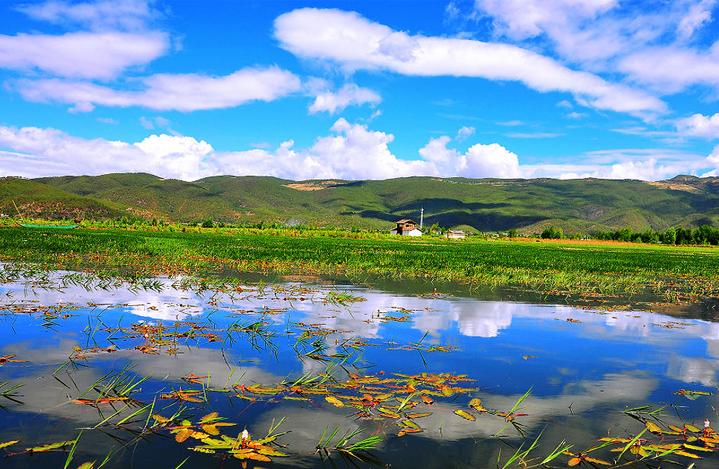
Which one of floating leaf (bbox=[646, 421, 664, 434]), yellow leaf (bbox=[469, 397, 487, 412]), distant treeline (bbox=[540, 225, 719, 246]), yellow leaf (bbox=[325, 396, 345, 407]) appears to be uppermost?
yellow leaf (bbox=[325, 396, 345, 407])

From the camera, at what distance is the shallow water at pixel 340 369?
5.83 m

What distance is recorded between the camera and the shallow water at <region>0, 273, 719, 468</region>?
19.1 ft

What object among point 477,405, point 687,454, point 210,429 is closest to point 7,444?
point 210,429

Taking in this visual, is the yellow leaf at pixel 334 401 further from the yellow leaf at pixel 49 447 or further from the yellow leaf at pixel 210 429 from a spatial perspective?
the yellow leaf at pixel 49 447

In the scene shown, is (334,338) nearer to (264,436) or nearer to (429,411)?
(429,411)

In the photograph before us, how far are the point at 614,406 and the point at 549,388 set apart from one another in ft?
3.17

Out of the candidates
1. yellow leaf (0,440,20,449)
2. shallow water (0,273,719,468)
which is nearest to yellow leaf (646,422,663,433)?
shallow water (0,273,719,468)

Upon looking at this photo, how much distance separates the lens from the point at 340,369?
29.0ft

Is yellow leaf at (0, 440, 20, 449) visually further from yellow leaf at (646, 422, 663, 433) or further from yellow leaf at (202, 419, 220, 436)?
yellow leaf at (646, 422, 663, 433)

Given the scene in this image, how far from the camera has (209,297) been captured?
1691 centimetres

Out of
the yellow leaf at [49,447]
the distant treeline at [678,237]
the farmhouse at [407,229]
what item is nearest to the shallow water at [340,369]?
the yellow leaf at [49,447]

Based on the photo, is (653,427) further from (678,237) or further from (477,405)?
(678,237)

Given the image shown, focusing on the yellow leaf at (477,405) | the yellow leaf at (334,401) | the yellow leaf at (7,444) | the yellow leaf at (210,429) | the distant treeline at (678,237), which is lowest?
the distant treeline at (678,237)

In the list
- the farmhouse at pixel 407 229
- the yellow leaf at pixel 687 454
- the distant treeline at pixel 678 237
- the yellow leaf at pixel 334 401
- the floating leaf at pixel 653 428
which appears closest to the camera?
the yellow leaf at pixel 687 454
